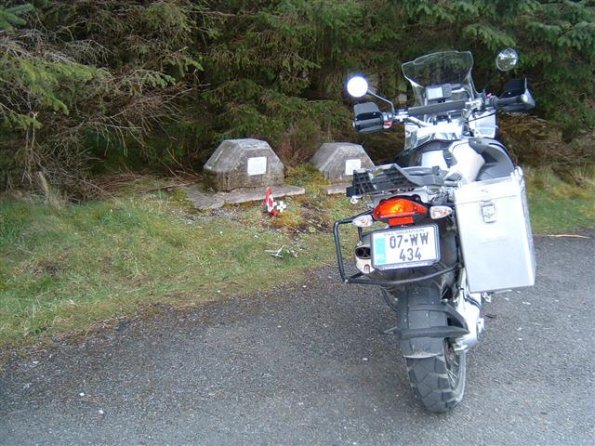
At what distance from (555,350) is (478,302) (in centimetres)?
89

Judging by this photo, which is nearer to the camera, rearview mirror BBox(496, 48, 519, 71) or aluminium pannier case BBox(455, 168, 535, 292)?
aluminium pannier case BBox(455, 168, 535, 292)

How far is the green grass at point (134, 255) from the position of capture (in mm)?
4438

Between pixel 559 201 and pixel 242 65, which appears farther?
pixel 559 201

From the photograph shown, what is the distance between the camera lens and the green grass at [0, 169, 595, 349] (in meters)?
4.44

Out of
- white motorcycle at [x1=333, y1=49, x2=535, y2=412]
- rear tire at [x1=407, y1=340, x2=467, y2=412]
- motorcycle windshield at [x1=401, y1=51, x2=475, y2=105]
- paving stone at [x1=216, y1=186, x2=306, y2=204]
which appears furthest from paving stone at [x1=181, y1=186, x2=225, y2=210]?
rear tire at [x1=407, y1=340, x2=467, y2=412]

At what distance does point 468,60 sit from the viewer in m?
4.31

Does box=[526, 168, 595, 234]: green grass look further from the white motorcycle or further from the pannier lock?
the pannier lock

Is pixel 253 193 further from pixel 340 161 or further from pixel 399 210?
pixel 399 210

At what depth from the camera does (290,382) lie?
3.59m

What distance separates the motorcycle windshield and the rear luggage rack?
1.28m

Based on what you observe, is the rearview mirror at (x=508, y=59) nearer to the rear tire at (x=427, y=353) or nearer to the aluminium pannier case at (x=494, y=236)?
the aluminium pannier case at (x=494, y=236)

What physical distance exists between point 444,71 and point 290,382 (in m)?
2.37

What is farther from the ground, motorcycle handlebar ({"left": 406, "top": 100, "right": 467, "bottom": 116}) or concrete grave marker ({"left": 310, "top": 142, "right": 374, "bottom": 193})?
motorcycle handlebar ({"left": 406, "top": 100, "right": 467, "bottom": 116})

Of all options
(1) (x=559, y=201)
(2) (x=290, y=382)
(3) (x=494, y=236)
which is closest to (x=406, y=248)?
(3) (x=494, y=236)
